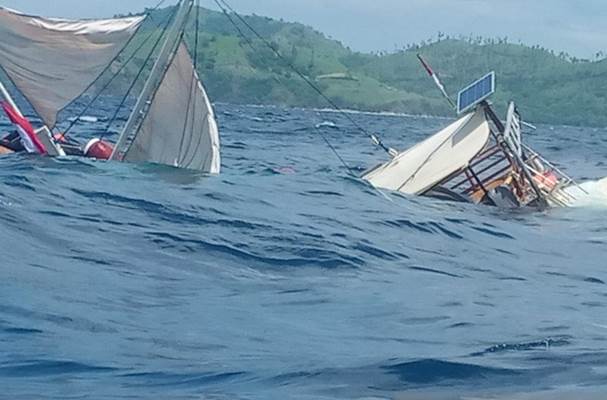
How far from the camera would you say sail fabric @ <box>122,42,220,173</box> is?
955 inches

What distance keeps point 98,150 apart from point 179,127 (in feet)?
5.42

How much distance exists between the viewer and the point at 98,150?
2491 centimetres

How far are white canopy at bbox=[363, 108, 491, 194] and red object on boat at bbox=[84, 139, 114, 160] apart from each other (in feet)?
16.3

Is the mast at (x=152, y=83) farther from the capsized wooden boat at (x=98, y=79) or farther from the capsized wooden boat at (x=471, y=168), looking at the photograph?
the capsized wooden boat at (x=471, y=168)

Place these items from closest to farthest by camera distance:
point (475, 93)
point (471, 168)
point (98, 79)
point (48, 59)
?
point (48, 59) < point (471, 168) < point (98, 79) < point (475, 93)

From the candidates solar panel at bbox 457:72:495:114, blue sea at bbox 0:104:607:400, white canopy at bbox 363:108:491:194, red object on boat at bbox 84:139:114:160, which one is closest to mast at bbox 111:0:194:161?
red object on boat at bbox 84:139:114:160

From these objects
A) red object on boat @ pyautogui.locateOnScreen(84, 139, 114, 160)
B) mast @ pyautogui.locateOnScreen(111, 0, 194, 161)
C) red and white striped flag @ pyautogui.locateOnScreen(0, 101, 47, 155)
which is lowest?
red object on boat @ pyautogui.locateOnScreen(84, 139, 114, 160)

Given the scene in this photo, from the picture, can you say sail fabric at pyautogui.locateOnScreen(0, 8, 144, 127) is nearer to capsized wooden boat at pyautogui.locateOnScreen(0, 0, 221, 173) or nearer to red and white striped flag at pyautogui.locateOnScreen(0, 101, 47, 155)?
capsized wooden boat at pyautogui.locateOnScreen(0, 0, 221, 173)

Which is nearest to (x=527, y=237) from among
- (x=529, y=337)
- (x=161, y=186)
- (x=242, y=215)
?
(x=242, y=215)

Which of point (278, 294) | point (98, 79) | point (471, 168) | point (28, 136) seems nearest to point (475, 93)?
point (471, 168)

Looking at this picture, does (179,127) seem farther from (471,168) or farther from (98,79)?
(471,168)

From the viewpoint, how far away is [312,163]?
125 ft

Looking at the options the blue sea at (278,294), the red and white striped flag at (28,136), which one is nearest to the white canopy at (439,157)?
the blue sea at (278,294)

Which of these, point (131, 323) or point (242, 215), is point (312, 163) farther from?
point (131, 323)
